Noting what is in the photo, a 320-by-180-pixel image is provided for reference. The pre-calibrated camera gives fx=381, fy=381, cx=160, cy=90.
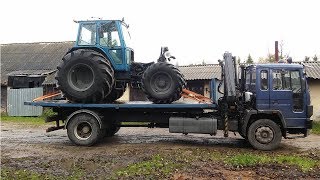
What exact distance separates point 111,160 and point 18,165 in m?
2.07

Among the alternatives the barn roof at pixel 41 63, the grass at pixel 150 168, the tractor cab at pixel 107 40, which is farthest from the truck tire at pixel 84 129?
the barn roof at pixel 41 63

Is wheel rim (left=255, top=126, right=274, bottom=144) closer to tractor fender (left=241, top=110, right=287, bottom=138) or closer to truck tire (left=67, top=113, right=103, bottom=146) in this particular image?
tractor fender (left=241, top=110, right=287, bottom=138)

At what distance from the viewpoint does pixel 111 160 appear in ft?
29.5

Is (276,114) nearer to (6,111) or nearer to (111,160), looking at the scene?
(111,160)

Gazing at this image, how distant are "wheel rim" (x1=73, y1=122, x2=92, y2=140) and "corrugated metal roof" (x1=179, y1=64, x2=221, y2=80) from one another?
38.0 feet

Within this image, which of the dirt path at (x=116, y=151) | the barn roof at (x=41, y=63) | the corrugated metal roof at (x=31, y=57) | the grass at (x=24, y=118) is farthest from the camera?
the corrugated metal roof at (x=31, y=57)

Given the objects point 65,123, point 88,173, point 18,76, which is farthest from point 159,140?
point 18,76

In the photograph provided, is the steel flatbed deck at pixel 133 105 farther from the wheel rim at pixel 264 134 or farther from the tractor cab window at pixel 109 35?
the tractor cab window at pixel 109 35

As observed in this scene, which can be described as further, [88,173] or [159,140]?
[159,140]

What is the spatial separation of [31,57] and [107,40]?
58.5ft

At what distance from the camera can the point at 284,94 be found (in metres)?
10.5

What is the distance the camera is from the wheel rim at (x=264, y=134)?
1054 centimetres

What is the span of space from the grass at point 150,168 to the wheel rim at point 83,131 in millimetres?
3318

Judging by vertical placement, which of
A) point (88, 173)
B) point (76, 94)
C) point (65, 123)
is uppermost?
point (76, 94)
